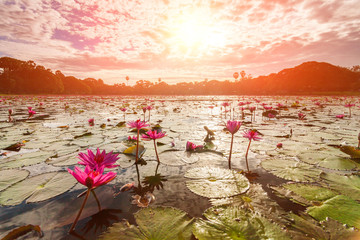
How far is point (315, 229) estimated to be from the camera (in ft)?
3.51

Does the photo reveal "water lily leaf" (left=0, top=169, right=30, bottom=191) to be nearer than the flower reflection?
No

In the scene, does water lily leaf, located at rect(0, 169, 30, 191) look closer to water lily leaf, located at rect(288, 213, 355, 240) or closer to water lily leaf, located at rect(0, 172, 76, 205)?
water lily leaf, located at rect(0, 172, 76, 205)

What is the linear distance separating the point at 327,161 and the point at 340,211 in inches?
47.5

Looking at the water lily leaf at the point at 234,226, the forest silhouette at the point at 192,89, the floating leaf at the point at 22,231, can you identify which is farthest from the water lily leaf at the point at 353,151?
the forest silhouette at the point at 192,89

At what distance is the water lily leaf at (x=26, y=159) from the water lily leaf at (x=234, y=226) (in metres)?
2.45

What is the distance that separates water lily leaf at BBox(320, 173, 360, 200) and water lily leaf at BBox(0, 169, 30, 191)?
128 inches

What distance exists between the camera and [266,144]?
10.0ft

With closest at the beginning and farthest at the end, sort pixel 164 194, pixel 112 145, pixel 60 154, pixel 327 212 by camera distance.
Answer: pixel 327 212, pixel 164 194, pixel 60 154, pixel 112 145

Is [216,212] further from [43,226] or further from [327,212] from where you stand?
[43,226]

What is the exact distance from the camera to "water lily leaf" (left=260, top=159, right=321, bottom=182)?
1757 millimetres

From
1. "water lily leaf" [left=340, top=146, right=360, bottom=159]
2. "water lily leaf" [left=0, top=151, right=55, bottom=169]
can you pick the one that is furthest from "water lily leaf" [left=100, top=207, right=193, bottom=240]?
"water lily leaf" [left=340, top=146, right=360, bottom=159]

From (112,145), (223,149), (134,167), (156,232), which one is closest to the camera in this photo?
(156,232)

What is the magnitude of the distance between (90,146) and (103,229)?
2137 millimetres

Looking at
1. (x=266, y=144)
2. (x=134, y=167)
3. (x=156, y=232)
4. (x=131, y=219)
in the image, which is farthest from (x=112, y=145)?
(x=266, y=144)
